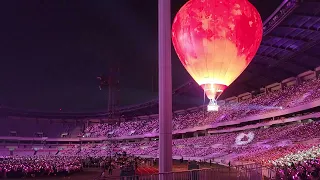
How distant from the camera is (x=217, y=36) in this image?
8.34 meters

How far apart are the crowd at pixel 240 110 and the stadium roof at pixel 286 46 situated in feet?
8.03

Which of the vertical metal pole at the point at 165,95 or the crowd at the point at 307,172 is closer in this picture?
the vertical metal pole at the point at 165,95

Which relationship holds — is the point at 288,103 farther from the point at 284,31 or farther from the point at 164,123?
the point at 164,123

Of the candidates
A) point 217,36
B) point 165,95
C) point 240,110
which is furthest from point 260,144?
point 165,95

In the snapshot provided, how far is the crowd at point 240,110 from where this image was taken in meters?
39.8

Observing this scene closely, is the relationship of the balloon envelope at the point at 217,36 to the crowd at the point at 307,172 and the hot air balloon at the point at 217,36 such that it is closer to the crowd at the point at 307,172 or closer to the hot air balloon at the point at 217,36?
the hot air balloon at the point at 217,36

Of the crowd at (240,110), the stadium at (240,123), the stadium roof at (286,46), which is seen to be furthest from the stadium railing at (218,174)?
the crowd at (240,110)

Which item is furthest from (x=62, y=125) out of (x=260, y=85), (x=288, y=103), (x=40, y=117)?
(x=288, y=103)

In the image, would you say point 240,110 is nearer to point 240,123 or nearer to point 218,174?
point 240,123

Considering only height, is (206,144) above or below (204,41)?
below

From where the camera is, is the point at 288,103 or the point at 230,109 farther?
the point at 230,109

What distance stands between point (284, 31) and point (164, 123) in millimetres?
30324

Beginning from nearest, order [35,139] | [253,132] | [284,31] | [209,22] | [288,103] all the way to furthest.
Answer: [209,22]
[284,31]
[288,103]
[253,132]
[35,139]

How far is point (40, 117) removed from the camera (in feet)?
345
